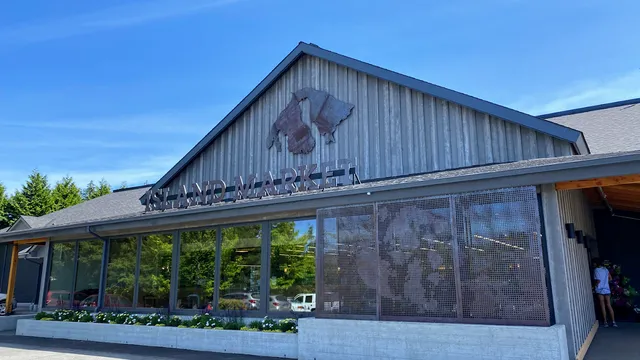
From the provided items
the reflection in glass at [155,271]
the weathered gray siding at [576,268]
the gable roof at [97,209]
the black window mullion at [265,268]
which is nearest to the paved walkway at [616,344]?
the weathered gray siding at [576,268]

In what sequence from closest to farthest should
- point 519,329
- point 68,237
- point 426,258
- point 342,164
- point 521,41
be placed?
point 519,329
point 426,258
point 342,164
point 521,41
point 68,237

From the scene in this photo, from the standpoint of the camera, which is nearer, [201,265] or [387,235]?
[387,235]

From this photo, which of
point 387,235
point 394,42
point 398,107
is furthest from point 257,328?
point 394,42

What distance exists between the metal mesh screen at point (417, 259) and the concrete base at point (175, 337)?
215 cm

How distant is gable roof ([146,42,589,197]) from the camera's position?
8.29 metres

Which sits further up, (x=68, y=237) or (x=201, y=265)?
(x=68, y=237)

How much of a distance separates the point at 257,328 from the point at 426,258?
12.5 feet

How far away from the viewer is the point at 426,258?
23.3 ft

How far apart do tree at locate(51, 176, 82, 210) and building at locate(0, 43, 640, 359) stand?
2171 cm

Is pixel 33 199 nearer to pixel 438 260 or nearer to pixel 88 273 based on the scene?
pixel 88 273

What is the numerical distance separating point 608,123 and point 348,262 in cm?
802

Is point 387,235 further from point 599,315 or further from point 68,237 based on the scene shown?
point 68,237

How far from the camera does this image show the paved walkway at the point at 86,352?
848 centimetres

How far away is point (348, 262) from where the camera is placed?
7.86 meters
